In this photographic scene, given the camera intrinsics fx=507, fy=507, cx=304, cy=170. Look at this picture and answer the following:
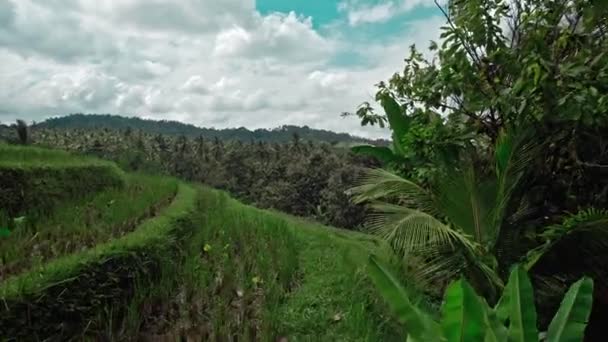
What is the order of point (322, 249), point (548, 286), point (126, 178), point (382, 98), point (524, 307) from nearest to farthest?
point (524, 307), point (548, 286), point (382, 98), point (322, 249), point (126, 178)

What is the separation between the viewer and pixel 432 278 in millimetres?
5906

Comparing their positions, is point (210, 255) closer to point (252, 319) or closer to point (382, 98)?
point (252, 319)

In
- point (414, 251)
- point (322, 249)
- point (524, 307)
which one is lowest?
point (322, 249)

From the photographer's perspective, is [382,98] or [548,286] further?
[382,98]

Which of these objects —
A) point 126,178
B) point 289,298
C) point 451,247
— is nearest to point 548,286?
point 451,247

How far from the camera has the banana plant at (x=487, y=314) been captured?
7.92ft

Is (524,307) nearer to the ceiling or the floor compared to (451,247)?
nearer to the ceiling

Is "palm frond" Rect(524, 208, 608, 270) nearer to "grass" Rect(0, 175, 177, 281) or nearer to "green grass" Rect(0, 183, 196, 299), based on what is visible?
"green grass" Rect(0, 183, 196, 299)

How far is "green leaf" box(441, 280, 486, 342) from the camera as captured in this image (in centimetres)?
240

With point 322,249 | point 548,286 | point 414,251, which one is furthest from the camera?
point 322,249

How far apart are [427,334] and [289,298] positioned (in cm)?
293

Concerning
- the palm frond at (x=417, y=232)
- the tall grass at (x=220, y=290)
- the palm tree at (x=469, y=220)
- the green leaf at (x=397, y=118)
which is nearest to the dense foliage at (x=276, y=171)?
the green leaf at (x=397, y=118)

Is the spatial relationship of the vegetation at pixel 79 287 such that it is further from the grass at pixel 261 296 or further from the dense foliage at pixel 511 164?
the dense foliage at pixel 511 164

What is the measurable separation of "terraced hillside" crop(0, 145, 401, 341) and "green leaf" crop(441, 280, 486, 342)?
73.3 inches
